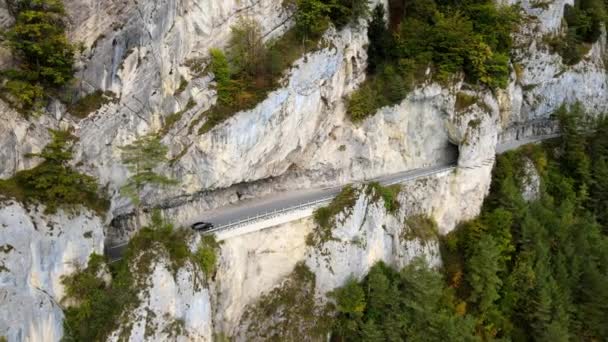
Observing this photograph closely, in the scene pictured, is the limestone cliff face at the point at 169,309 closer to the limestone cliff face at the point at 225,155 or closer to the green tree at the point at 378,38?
the limestone cliff face at the point at 225,155

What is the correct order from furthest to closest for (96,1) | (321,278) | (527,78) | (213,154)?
1. (527,78)
2. (321,278)
3. (213,154)
4. (96,1)

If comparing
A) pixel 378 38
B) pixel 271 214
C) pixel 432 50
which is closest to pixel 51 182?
pixel 271 214

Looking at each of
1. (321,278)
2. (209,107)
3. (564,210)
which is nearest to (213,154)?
(209,107)

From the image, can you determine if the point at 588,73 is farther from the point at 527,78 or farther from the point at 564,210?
the point at 564,210

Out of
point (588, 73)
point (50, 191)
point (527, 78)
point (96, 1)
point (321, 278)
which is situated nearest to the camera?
point (50, 191)

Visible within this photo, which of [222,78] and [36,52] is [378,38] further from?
[36,52]

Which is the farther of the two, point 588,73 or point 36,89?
point 588,73

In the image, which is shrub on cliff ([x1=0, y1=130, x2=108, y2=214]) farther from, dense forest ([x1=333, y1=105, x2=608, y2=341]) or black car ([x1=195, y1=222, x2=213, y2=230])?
dense forest ([x1=333, y1=105, x2=608, y2=341])

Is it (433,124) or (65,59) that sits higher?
(65,59)
